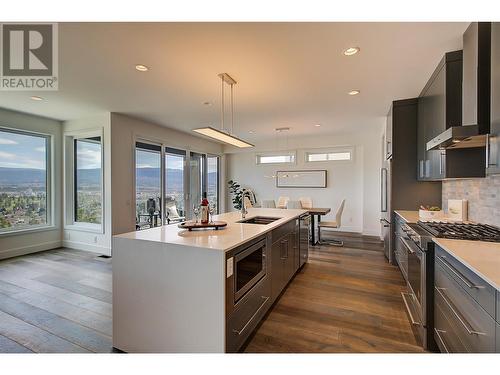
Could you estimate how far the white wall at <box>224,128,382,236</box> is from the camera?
21.1 ft

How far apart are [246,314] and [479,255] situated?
1.64 meters

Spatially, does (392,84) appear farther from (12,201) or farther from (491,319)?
(12,201)

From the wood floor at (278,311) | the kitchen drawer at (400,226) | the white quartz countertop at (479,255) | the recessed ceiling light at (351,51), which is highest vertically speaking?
the recessed ceiling light at (351,51)

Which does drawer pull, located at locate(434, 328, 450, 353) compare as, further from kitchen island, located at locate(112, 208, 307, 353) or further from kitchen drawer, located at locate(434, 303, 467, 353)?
kitchen island, located at locate(112, 208, 307, 353)

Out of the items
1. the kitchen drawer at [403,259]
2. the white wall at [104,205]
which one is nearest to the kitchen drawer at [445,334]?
the kitchen drawer at [403,259]

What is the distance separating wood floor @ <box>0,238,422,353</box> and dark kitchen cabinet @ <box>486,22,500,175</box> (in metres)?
1.56

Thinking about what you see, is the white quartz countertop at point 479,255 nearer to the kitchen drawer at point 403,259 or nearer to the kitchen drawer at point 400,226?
the kitchen drawer at point 403,259

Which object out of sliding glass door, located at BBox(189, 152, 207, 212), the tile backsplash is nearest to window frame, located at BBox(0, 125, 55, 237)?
sliding glass door, located at BBox(189, 152, 207, 212)

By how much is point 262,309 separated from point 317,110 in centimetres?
363

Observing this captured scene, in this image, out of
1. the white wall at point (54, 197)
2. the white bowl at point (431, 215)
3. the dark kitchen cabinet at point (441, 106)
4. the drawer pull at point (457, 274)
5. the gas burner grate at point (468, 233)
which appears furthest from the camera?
the white wall at point (54, 197)

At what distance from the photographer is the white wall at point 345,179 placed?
21.1 ft

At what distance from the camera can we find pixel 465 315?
1.43m
